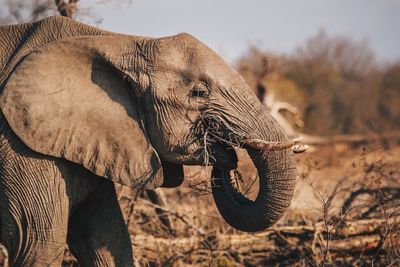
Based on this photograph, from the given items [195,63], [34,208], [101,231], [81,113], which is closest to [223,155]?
[195,63]

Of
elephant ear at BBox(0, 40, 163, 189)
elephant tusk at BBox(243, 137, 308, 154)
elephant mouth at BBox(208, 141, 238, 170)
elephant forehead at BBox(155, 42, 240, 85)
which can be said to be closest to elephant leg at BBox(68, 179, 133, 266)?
elephant ear at BBox(0, 40, 163, 189)

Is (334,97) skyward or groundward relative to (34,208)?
skyward

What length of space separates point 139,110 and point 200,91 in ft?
1.39

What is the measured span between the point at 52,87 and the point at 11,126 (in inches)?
14.2

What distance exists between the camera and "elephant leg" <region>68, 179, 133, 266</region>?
495 cm

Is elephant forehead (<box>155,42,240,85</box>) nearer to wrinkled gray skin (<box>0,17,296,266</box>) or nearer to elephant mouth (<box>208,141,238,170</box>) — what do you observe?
wrinkled gray skin (<box>0,17,296,266</box>)

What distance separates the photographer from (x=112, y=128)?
14.8ft

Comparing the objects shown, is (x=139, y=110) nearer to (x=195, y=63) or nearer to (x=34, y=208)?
(x=195, y=63)

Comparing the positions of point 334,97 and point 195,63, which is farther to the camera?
point 334,97

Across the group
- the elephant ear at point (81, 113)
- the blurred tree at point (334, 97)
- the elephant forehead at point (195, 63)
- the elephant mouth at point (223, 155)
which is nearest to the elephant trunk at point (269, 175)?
the elephant mouth at point (223, 155)

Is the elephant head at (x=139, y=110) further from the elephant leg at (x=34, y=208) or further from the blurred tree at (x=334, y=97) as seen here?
the blurred tree at (x=334, y=97)

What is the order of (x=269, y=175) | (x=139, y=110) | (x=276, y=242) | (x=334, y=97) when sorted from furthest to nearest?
(x=334, y=97)
(x=276, y=242)
(x=139, y=110)
(x=269, y=175)

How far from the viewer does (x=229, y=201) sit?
4559 mm

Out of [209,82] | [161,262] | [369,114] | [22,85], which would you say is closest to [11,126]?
[22,85]
